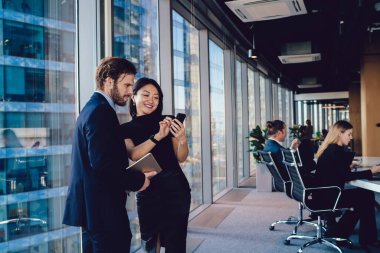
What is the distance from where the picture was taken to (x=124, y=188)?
157 cm

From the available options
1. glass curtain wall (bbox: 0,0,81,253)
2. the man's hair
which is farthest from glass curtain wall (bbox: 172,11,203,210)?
the man's hair

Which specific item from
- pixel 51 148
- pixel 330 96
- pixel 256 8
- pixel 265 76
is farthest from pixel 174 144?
pixel 330 96

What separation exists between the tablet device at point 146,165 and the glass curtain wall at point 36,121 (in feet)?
2.78

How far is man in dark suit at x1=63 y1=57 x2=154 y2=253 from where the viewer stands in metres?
1.47

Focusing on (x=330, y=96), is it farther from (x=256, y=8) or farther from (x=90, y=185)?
(x=90, y=185)

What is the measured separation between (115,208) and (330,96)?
18.9m

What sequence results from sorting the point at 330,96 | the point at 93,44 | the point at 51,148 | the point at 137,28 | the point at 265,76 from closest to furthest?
the point at 51,148, the point at 93,44, the point at 137,28, the point at 265,76, the point at 330,96

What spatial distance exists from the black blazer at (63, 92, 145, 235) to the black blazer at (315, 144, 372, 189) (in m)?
2.34

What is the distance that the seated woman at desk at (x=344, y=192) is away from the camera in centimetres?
333

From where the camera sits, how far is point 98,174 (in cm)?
149

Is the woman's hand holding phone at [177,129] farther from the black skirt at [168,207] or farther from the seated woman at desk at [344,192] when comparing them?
the seated woman at desk at [344,192]

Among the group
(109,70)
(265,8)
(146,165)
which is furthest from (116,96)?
(265,8)

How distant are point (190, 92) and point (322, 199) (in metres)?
2.92

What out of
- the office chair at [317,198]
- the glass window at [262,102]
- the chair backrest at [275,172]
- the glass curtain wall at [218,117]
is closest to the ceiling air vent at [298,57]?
the glass window at [262,102]
